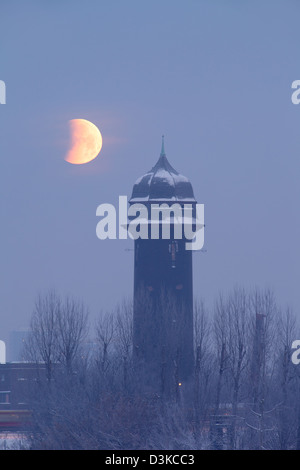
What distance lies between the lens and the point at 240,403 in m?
39.3

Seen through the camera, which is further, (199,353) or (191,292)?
(191,292)

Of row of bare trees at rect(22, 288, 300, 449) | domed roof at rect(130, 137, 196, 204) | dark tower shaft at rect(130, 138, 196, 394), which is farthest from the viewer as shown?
domed roof at rect(130, 137, 196, 204)

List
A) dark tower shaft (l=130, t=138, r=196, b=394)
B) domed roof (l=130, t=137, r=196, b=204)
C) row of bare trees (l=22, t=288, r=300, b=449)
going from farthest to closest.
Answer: domed roof (l=130, t=137, r=196, b=204) → dark tower shaft (l=130, t=138, r=196, b=394) → row of bare trees (l=22, t=288, r=300, b=449)

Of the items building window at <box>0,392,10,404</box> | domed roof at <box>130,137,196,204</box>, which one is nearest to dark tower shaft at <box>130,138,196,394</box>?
domed roof at <box>130,137,196,204</box>

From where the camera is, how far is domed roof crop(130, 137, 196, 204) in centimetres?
5550

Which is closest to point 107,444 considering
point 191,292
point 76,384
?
point 76,384

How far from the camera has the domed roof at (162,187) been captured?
55500mm

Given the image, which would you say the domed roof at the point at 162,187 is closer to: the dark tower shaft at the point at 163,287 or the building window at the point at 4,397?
the dark tower shaft at the point at 163,287

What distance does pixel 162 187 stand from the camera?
182 feet

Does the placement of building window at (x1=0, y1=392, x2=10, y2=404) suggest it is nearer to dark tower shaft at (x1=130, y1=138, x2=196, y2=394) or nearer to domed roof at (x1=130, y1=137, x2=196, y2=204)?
dark tower shaft at (x1=130, y1=138, x2=196, y2=394)

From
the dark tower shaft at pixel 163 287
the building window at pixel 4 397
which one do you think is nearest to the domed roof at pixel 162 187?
the dark tower shaft at pixel 163 287

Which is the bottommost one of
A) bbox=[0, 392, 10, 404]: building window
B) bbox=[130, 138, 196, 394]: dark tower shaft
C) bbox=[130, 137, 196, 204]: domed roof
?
bbox=[0, 392, 10, 404]: building window
